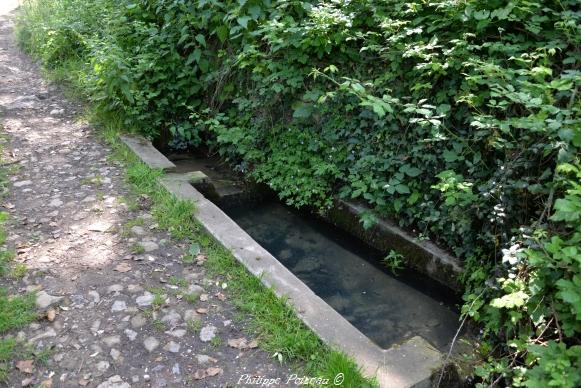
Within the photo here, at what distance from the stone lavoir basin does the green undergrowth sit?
2.92 ft

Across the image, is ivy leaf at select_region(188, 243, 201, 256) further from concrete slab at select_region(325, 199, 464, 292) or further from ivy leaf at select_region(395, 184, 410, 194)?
ivy leaf at select_region(395, 184, 410, 194)

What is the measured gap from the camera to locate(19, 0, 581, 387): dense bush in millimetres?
3016

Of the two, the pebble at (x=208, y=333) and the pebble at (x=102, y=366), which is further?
the pebble at (x=208, y=333)

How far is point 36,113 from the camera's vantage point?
21.7 feet

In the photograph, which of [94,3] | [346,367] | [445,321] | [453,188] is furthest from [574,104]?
[94,3]

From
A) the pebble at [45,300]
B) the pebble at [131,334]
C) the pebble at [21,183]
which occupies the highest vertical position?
the pebble at [21,183]

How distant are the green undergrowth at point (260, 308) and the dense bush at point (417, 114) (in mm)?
963

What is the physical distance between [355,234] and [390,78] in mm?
1584

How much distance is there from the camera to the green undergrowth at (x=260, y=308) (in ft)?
9.29

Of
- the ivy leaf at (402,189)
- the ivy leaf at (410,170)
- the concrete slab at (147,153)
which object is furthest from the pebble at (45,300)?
the ivy leaf at (410,170)

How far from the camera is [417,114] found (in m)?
4.43

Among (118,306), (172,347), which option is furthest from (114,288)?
(172,347)

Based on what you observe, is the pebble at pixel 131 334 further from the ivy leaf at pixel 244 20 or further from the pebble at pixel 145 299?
the ivy leaf at pixel 244 20

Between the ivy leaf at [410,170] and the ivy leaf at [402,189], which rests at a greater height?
the ivy leaf at [410,170]
